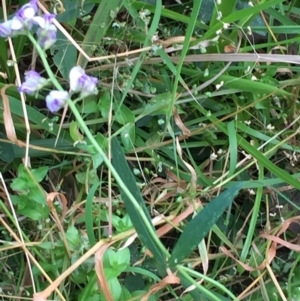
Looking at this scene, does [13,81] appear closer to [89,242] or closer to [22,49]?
[22,49]

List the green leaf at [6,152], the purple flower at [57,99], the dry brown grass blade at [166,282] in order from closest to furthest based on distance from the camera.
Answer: the purple flower at [57,99]
the dry brown grass blade at [166,282]
the green leaf at [6,152]

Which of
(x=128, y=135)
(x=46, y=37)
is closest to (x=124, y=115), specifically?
(x=128, y=135)

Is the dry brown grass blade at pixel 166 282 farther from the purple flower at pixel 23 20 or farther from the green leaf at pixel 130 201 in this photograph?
the purple flower at pixel 23 20

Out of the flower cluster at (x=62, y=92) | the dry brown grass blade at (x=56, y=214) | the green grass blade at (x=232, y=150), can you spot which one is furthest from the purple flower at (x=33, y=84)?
the green grass blade at (x=232, y=150)

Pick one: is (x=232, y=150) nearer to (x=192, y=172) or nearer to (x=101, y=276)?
(x=192, y=172)

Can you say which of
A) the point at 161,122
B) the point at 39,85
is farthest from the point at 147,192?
the point at 39,85

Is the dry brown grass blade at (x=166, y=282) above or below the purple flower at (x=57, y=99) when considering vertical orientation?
below

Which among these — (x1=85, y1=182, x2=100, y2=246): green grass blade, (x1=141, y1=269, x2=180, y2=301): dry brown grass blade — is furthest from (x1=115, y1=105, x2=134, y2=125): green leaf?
(x1=141, y1=269, x2=180, y2=301): dry brown grass blade
